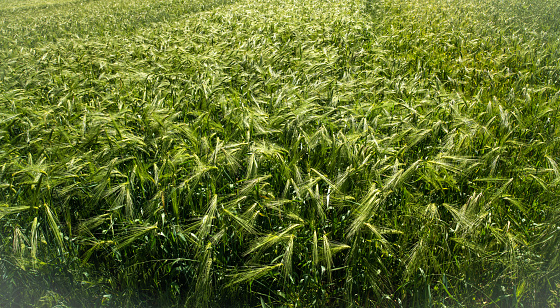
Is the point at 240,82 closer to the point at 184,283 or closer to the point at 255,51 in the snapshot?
the point at 255,51

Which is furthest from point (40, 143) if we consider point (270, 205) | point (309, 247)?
point (309, 247)

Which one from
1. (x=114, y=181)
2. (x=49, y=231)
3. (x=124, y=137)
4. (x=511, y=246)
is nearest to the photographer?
(x=511, y=246)

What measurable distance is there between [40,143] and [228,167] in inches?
55.9

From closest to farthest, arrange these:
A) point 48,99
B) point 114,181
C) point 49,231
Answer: point 49,231
point 114,181
point 48,99

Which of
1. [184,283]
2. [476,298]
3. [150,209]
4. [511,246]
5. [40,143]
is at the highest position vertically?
[40,143]

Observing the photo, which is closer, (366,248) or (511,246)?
(511,246)

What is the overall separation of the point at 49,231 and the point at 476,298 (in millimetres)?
2372

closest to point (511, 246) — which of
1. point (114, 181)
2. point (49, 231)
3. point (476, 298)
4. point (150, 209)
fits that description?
point (476, 298)

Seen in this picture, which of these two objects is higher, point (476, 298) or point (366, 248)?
point (366, 248)

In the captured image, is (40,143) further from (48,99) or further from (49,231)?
(48,99)

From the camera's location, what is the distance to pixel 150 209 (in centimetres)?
189

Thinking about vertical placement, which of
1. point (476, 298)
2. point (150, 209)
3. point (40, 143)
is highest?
point (40, 143)

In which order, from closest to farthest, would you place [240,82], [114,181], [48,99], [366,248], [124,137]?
[366,248] < [114,181] < [124,137] < [48,99] < [240,82]

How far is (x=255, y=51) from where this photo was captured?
190 inches
